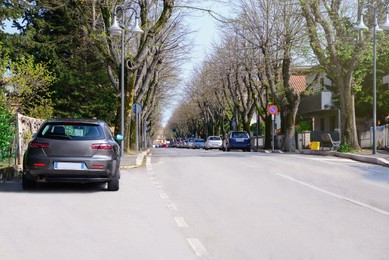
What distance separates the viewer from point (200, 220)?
8.20 m

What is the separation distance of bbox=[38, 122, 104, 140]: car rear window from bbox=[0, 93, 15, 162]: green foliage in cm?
293

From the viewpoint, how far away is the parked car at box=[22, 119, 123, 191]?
1088 cm

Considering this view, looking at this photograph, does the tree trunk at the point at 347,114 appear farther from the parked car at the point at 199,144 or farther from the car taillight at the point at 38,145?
the parked car at the point at 199,144

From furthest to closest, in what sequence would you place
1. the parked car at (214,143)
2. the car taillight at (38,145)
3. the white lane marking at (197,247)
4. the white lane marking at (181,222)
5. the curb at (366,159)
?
1. the parked car at (214,143)
2. the curb at (366,159)
3. the car taillight at (38,145)
4. the white lane marking at (181,222)
5. the white lane marking at (197,247)

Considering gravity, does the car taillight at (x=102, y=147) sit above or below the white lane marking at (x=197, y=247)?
above

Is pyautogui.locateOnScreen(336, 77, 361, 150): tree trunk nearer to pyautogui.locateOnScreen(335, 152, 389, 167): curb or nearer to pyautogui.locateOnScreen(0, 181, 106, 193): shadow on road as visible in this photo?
pyautogui.locateOnScreen(335, 152, 389, 167): curb

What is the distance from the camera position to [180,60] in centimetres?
4653

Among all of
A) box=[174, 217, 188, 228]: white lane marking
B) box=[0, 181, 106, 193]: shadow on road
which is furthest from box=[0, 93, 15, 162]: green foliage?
box=[174, 217, 188, 228]: white lane marking

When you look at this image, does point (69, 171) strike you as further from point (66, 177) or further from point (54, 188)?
point (54, 188)

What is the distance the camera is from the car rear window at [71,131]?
1117cm

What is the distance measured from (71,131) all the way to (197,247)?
18.1 feet

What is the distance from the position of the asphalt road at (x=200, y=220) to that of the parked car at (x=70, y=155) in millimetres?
354

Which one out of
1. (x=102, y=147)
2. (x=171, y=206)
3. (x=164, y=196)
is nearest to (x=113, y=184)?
(x=102, y=147)

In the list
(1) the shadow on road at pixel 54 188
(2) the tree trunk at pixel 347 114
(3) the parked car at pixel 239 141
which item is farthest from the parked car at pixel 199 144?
(1) the shadow on road at pixel 54 188
